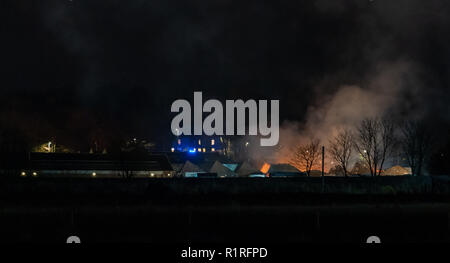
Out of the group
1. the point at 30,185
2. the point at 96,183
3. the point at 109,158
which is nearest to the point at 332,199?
the point at 96,183

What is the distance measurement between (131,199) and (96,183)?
18.6 feet

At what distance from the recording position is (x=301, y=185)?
1415 inches

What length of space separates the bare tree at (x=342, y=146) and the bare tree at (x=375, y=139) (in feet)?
4.06

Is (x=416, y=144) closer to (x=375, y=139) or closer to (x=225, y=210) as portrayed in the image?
(x=375, y=139)

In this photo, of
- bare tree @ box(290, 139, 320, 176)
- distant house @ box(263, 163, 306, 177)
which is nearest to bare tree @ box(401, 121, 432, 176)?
bare tree @ box(290, 139, 320, 176)

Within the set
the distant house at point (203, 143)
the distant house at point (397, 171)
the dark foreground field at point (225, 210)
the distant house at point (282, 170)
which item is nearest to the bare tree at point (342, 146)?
the distant house at point (397, 171)

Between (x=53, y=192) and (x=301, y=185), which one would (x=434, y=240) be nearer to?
(x=301, y=185)

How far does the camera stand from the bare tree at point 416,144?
49869mm

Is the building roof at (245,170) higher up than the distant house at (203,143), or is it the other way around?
the distant house at (203,143)

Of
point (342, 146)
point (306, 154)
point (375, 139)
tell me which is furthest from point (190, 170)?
point (375, 139)

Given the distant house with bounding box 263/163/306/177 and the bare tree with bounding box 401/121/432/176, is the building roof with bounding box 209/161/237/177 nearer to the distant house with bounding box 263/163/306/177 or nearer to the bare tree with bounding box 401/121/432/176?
the distant house with bounding box 263/163/306/177

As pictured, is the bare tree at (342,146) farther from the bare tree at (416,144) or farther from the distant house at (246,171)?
the distant house at (246,171)

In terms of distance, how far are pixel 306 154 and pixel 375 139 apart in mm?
11658

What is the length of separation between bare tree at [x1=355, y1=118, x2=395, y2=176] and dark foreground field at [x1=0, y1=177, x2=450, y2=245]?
13860 millimetres
